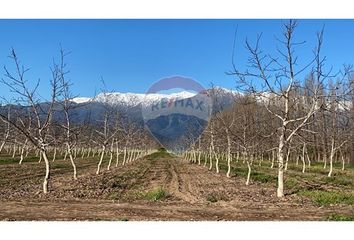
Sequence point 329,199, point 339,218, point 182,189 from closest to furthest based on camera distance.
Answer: point 339,218 < point 329,199 < point 182,189

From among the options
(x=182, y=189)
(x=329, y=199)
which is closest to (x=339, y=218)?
(x=329, y=199)

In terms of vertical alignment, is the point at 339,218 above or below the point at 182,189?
above

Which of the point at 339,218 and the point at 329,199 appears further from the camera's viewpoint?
the point at 329,199

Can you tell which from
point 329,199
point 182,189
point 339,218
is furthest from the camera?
Result: point 182,189

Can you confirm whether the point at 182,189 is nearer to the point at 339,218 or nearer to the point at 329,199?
the point at 329,199

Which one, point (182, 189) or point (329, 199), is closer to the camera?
point (329, 199)

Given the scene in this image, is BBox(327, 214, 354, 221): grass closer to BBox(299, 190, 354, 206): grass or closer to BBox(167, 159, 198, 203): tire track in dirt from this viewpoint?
BBox(299, 190, 354, 206): grass

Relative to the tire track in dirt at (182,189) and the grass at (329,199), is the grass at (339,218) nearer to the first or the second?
the grass at (329,199)

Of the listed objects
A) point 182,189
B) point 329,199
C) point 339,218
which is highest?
point 329,199

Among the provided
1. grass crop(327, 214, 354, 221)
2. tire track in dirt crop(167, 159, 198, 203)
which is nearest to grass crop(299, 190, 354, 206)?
grass crop(327, 214, 354, 221)

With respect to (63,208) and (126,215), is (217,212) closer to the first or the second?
(126,215)

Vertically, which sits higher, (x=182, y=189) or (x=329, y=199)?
(x=329, y=199)
